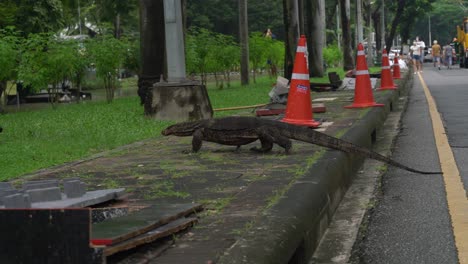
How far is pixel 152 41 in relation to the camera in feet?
52.5

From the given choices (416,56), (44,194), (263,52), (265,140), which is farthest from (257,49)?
(44,194)

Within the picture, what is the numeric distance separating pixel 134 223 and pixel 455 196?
3.54m

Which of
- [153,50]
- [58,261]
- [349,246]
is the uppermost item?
[153,50]

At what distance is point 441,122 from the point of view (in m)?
13.3

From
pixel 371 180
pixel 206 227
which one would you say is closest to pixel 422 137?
pixel 371 180

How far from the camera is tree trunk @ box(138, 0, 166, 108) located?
15805mm

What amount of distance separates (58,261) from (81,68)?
58.9 ft

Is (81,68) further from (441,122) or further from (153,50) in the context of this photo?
(441,122)

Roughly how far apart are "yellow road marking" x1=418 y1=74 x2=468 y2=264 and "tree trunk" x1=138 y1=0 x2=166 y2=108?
6.25m

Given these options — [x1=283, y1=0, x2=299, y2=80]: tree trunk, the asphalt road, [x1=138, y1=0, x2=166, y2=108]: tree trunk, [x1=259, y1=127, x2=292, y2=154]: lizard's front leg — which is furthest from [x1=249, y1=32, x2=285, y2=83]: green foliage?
[x1=259, y1=127, x2=292, y2=154]: lizard's front leg

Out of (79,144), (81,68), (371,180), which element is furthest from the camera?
(81,68)

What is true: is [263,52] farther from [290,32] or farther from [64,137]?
[64,137]

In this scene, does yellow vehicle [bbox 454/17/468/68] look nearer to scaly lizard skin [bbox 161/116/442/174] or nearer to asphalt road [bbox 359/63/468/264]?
asphalt road [bbox 359/63/468/264]

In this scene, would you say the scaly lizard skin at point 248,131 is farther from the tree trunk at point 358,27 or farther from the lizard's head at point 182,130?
the tree trunk at point 358,27
